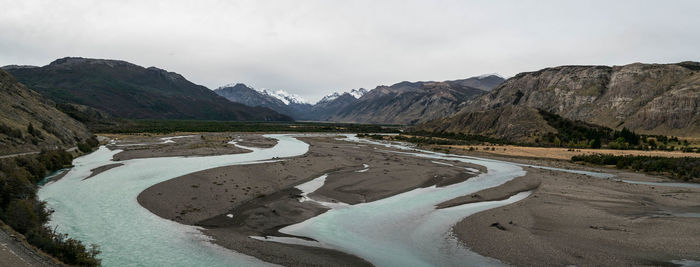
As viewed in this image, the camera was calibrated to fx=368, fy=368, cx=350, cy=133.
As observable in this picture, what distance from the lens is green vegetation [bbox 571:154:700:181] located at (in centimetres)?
4194

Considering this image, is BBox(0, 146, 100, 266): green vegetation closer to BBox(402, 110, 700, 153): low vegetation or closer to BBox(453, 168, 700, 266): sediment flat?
BBox(453, 168, 700, 266): sediment flat

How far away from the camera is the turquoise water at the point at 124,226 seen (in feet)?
53.3

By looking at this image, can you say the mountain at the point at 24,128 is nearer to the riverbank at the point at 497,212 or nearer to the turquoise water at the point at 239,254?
the turquoise water at the point at 239,254

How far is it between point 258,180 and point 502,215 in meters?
20.9

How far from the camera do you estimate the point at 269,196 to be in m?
28.6

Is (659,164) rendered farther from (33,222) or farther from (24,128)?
(24,128)

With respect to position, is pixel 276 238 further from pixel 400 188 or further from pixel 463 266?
pixel 400 188

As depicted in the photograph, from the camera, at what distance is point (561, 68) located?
18825cm

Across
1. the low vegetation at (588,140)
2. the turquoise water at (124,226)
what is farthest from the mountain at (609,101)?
the turquoise water at (124,226)

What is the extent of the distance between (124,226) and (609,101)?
567 feet

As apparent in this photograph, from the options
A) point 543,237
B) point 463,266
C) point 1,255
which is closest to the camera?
point 1,255

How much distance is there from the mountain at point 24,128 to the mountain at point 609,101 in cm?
10079

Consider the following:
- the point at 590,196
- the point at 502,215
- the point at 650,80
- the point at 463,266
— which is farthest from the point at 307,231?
the point at 650,80

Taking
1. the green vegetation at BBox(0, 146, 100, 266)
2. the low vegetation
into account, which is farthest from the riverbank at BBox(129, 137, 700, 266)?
the low vegetation
